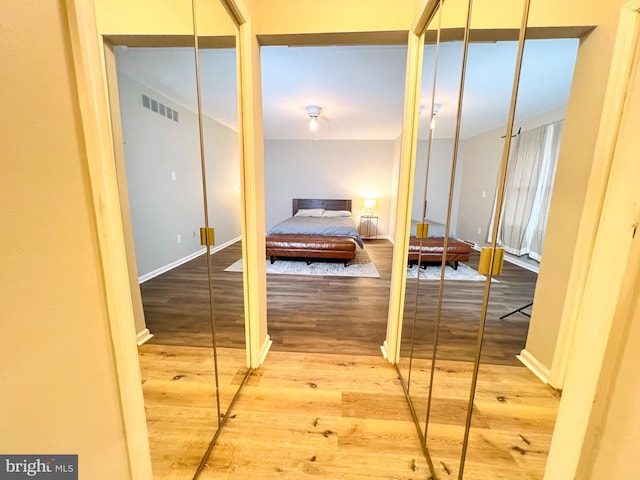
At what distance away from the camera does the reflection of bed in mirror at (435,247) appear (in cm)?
124

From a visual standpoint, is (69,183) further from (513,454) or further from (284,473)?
(513,454)

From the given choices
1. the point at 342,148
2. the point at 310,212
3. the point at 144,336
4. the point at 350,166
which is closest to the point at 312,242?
the point at 310,212

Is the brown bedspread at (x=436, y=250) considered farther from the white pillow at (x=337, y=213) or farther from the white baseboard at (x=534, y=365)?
the white pillow at (x=337, y=213)

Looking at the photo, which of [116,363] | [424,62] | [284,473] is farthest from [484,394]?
[424,62]

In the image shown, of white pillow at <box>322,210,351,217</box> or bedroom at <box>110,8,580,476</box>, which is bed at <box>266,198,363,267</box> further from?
bedroom at <box>110,8,580,476</box>

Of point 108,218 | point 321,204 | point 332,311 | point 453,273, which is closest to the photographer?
point 108,218

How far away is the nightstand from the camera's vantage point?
6320 mm

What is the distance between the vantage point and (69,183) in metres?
0.51

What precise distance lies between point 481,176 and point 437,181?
0.92 feet

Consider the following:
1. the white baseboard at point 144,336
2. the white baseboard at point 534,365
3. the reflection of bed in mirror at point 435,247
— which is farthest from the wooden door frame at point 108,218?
the white baseboard at point 534,365

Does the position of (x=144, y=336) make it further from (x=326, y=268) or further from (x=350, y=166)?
(x=350, y=166)

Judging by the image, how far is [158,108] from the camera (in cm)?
100

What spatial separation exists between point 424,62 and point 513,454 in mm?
2039

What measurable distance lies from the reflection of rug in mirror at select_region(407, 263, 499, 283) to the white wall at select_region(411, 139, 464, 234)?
0.21 metres
